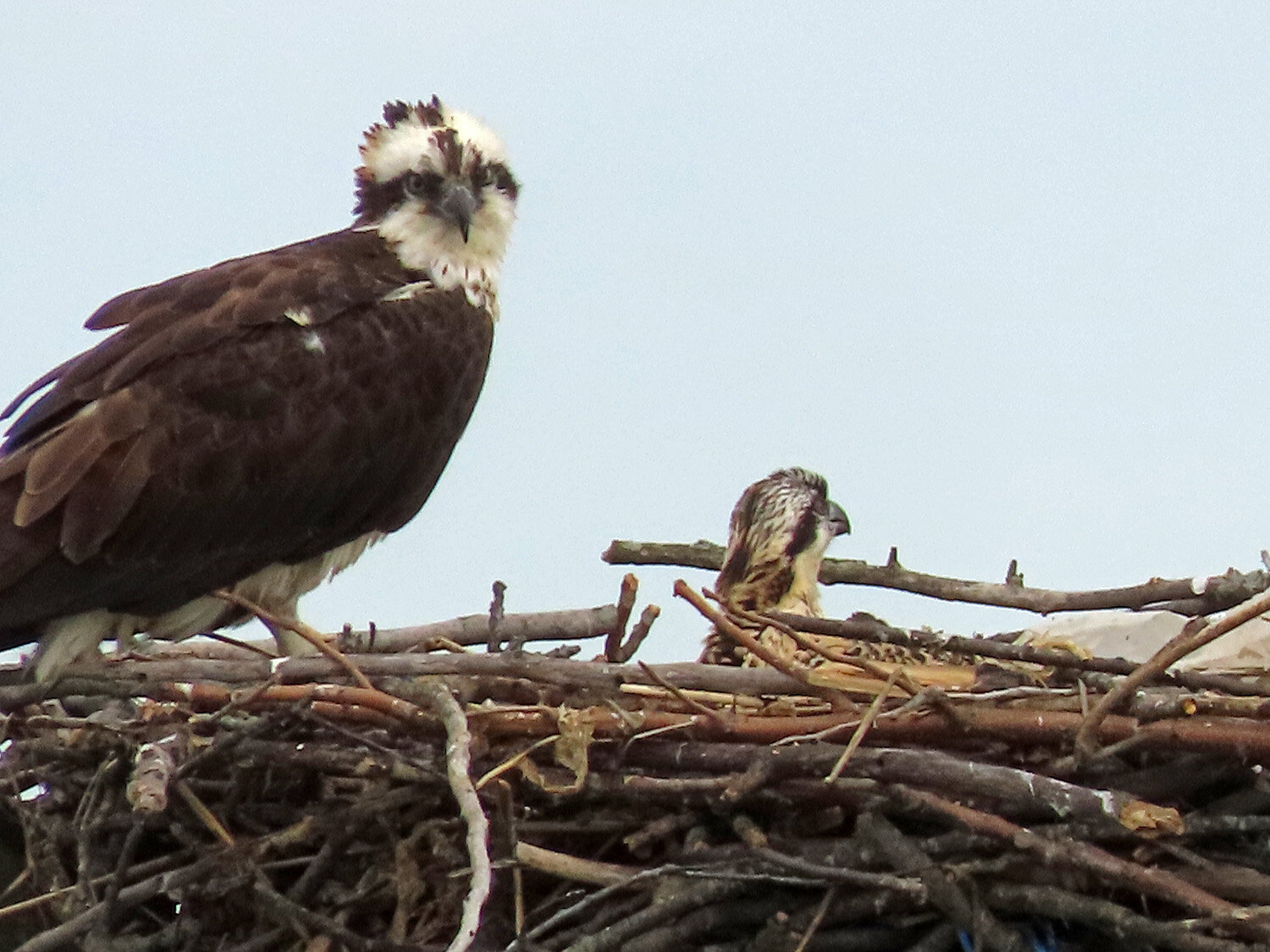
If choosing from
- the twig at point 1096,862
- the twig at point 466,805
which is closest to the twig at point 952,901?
the twig at point 1096,862

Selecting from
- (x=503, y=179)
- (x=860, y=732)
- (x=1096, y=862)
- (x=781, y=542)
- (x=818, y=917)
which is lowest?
(x=818, y=917)

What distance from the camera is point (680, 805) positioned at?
350 cm

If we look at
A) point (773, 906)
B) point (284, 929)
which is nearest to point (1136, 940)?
point (773, 906)

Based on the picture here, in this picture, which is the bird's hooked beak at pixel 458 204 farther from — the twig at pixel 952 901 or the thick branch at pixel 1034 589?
the twig at pixel 952 901

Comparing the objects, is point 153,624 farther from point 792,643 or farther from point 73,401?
point 792,643

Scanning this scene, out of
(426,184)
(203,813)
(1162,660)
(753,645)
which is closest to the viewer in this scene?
(1162,660)

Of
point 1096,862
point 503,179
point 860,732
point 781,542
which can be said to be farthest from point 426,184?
point 1096,862

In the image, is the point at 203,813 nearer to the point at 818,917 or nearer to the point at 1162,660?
the point at 818,917

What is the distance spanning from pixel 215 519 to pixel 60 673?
0.54 m

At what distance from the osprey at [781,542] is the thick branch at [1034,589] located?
0.38 ft

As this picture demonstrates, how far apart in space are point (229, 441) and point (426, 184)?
3.77ft

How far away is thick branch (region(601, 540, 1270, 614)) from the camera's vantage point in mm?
4258

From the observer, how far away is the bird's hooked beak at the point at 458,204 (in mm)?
5234

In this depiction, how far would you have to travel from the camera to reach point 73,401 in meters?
4.66
